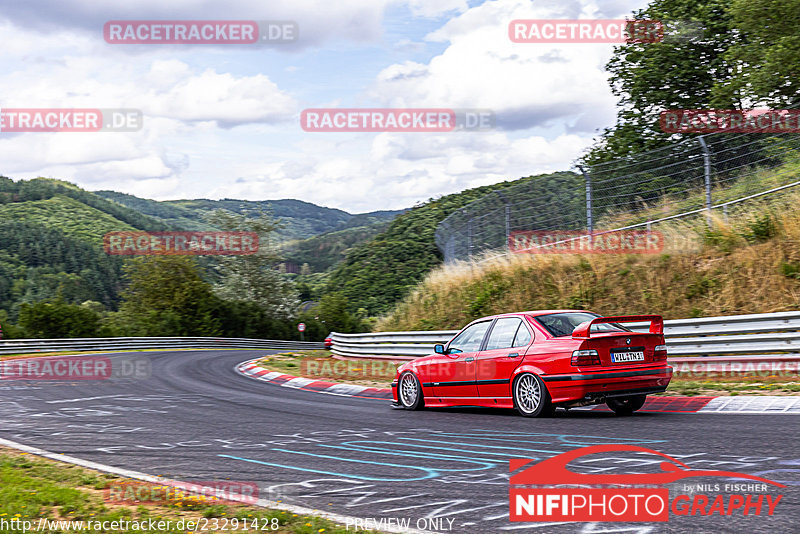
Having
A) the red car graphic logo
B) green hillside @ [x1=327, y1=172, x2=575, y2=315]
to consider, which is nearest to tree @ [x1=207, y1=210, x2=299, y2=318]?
green hillside @ [x1=327, y1=172, x2=575, y2=315]

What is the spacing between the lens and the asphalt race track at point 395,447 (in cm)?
509

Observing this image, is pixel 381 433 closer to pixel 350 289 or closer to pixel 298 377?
pixel 298 377

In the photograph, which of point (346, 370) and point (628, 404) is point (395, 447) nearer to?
point (628, 404)

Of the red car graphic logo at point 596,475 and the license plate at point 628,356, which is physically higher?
the license plate at point 628,356

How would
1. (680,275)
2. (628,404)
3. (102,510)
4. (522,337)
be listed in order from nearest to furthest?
(102,510) → (628,404) → (522,337) → (680,275)

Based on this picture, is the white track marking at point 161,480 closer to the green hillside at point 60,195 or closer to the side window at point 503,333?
the side window at point 503,333

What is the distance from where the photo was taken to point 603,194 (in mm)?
17000

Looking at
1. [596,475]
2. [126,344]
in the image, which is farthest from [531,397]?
[126,344]

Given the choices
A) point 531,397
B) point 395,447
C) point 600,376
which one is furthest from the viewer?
point 531,397

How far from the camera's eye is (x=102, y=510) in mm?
5246

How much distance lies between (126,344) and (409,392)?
115 ft

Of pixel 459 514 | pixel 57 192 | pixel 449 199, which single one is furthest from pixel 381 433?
pixel 57 192

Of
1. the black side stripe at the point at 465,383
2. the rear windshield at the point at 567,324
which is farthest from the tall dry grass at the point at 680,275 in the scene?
the black side stripe at the point at 465,383

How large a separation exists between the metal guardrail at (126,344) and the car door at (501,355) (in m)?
30.7
